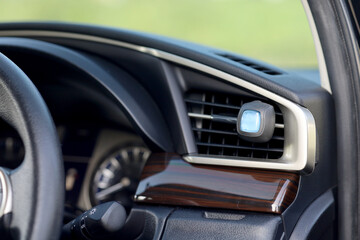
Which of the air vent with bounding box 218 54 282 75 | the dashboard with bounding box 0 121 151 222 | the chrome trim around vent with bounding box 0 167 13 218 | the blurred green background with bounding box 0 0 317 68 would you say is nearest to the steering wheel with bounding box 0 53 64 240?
the chrome trim around vent with bounding box 0 167 13 218

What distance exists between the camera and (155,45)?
84.9 inches

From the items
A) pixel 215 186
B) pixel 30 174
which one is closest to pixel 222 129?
pixel 215 186

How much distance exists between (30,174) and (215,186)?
0.75 metres

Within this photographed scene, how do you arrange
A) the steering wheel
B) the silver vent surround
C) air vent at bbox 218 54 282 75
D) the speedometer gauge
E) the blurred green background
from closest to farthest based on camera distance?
the steering wheel < the silver vent surround < air vent at bbox 218 54 282 75 < the speedometer gauge < the blurred green background

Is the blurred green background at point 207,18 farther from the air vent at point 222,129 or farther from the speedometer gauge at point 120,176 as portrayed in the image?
the air vent at point 222,129

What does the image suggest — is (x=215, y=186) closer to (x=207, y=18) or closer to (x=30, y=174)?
(x=30, y=174)

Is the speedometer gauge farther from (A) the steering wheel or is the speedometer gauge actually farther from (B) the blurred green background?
(B) the blurred green background

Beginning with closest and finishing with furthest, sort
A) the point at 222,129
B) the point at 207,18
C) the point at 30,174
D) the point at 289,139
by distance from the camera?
the point at 30,174 < the point at 289,139 < the point at 222,129 < the point at 207,18

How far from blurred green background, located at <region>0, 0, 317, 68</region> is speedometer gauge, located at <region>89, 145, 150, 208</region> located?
211 cm

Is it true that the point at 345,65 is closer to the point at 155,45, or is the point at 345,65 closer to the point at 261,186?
the point at 261,186

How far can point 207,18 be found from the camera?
27.3 feet

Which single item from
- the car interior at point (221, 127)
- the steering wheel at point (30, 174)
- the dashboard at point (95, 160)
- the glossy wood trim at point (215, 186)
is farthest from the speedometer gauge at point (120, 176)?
the steering wheel at point (30, 174)

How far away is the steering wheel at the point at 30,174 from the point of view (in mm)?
1360

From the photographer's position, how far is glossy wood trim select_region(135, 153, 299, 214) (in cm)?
192
